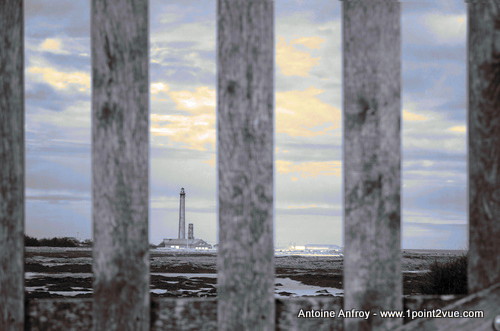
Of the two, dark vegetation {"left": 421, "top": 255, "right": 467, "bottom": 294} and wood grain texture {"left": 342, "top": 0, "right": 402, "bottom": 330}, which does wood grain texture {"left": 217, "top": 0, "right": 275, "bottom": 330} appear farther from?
dark vegetation {"left": 421, "top": 255, "right": 467, "bottom": 294}

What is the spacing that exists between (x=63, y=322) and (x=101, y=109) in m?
0.92

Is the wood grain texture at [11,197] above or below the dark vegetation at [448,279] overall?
above

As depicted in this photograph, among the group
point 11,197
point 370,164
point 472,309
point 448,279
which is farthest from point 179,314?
point 448,279

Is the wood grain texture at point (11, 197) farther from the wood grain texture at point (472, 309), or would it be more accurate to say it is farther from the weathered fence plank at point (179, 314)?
the wood grain texture at point (472, 309)

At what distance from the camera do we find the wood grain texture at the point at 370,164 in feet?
7.59

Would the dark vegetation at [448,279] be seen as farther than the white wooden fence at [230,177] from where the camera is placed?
Yes

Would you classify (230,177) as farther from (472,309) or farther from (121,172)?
(472,309)

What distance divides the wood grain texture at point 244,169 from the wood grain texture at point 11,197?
2.82ft

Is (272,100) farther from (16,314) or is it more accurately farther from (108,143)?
(16,314)

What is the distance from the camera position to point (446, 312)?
2.41 metres

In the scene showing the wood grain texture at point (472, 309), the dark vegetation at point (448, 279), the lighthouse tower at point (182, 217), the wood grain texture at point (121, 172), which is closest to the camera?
the wood grain texture at point (121, 172)

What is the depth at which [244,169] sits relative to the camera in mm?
2252

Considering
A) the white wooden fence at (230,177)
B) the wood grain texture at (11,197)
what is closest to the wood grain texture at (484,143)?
the white wooden fence at (230,177)

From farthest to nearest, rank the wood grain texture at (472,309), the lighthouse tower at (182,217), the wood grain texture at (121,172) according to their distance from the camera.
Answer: the lighthouse tower at (182,217) < the wood grain texture at (472,309) < the wood grain texture at (121,172)
